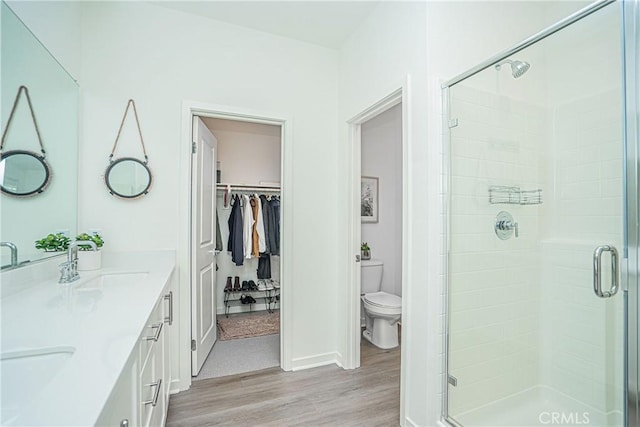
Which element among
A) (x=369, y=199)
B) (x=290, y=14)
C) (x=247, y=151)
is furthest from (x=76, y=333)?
(x=247, y=151)

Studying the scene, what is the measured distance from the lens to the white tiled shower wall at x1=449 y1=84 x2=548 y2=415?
5.68 feet

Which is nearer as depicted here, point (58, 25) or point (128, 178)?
point (58, 25)

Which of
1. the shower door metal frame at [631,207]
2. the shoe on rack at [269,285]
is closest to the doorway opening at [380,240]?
the shoe on rack at [269,285]

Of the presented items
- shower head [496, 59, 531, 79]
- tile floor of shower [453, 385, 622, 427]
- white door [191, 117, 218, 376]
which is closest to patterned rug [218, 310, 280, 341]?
white door [191, 117, 218, 376]

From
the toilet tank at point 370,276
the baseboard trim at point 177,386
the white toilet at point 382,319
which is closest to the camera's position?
the baseboard trim at point 177,386

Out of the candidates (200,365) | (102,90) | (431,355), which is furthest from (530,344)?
(102,90)

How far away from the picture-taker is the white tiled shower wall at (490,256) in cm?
173

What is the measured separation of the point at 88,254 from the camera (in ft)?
6.02

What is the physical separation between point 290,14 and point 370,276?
2.57 metres

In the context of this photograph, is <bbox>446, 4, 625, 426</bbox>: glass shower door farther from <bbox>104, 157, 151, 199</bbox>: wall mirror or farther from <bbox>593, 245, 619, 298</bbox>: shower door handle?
<bbox>104, 157, 151, 199</bbox>: wall mirror

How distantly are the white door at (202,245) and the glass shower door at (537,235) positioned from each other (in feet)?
5.80

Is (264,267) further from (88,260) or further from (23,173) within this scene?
(23,173)

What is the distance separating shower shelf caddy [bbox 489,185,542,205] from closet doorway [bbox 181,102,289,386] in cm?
148

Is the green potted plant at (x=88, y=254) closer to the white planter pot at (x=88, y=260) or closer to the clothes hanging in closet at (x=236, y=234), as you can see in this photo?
the white planter pot at (x=88, y=260)
